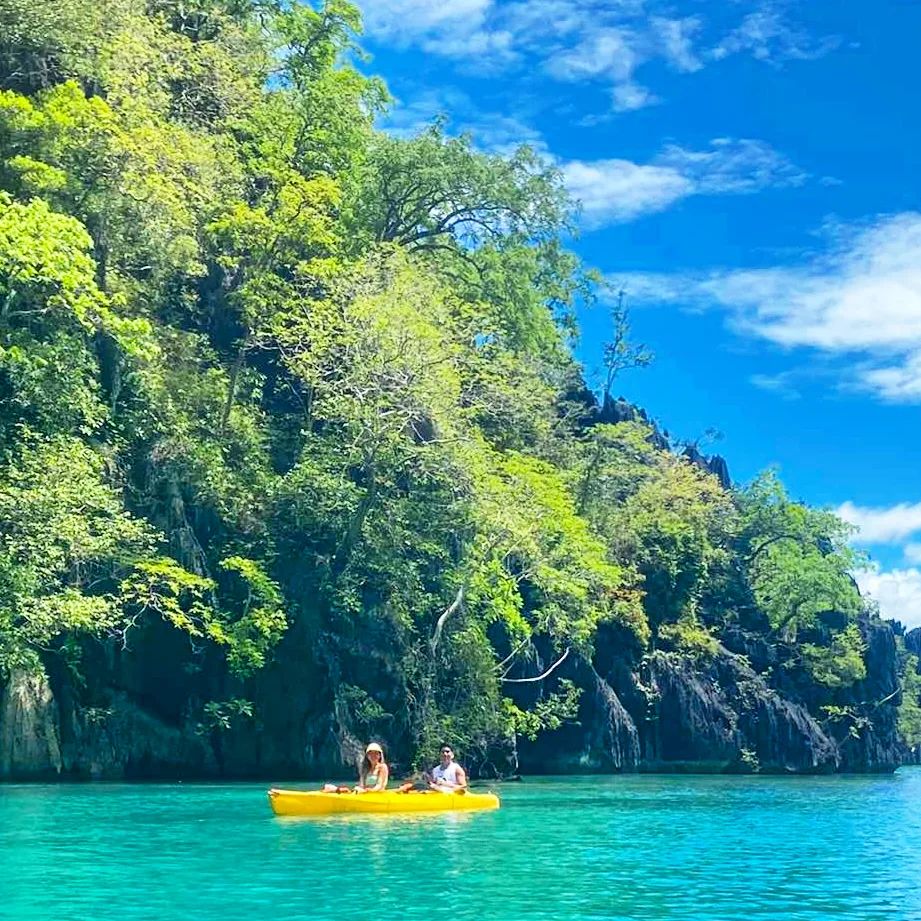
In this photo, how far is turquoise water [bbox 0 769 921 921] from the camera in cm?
1173

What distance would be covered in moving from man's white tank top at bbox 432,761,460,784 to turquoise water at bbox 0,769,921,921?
1.30m

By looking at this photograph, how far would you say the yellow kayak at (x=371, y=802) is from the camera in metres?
19.9

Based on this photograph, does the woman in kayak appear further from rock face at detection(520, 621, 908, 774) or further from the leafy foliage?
rock face at detection(520, 621, 908, 774)

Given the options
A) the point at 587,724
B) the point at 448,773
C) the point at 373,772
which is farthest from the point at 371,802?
the point at 587,724

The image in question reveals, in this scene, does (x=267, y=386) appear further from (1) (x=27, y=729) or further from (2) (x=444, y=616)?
(1) (x=27, y=729)

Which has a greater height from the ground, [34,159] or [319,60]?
[319,60]

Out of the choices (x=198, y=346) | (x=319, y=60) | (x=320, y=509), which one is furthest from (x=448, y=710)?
(x=319, y=60)

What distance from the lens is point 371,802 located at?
2075 cm

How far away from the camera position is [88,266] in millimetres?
24969

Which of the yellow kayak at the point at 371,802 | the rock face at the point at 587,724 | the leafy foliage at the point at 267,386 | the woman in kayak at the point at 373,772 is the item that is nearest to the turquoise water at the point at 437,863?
the yellow kayak at the point at 371,802

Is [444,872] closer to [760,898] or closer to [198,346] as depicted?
[760,898]

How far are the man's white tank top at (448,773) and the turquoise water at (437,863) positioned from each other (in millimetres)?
1299

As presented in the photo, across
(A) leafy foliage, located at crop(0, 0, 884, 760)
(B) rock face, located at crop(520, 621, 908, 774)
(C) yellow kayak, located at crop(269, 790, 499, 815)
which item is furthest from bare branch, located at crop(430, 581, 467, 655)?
(B) rock face, located at crop(520, 621, 908, 774)

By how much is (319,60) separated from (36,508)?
23.9 metres
